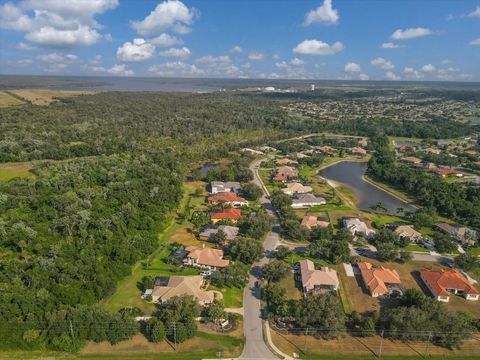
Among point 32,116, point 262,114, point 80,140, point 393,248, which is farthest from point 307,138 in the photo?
point 32,116

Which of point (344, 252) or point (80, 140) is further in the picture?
point (80, 140)

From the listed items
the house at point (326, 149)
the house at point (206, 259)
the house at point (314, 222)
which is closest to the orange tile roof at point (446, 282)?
the house at point (314, 222)

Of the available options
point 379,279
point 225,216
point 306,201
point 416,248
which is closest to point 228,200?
point 225,216

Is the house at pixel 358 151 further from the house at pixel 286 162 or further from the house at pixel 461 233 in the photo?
the house at pixel 461 233

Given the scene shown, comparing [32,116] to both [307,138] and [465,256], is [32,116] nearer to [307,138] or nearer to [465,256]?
[307,138]

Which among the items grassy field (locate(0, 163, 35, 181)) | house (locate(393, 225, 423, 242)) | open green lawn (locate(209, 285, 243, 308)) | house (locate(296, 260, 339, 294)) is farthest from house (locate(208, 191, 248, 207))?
grassy field (locate(0, 163, 35, 181))

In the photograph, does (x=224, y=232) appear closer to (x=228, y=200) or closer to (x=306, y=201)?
(x=228, y=200)
